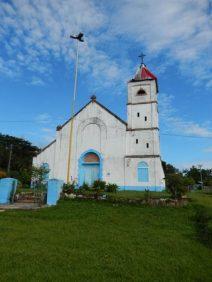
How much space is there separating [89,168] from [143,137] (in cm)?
659

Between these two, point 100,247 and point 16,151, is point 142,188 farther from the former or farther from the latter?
point 16,151

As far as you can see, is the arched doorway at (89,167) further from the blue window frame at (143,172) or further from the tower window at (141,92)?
the tower window at (141,92)

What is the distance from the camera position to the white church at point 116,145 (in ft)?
92.2

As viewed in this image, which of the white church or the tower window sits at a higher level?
the tower window

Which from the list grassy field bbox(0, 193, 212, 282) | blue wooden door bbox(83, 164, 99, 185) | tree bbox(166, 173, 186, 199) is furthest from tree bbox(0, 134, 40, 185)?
grassy field bbox(0, 193, 212, 282)

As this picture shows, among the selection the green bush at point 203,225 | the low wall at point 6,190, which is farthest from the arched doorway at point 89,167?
the green bush at point 203,225

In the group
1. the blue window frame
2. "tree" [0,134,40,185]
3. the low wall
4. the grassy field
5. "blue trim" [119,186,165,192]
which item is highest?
"tree" [0,134,40,185]

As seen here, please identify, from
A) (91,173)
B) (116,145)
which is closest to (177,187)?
(116,145)

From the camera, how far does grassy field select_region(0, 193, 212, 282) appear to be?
6.51 m

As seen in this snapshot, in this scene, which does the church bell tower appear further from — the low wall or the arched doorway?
the low wall

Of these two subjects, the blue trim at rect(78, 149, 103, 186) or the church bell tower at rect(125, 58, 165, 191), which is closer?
the church bell tower at rect(125, 58, 165, 191)

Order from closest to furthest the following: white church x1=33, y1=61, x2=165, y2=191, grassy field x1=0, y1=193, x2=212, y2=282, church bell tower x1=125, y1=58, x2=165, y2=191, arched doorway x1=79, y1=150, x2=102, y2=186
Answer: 1. grassy field x1=0, y1=193, x2=212, y2=282
2. church bell tower x1=125, y1=58, x2=165, y2=191
3. white church x1=33, y1=61, x2=165, y2=191
4. arched doorway x1=79, y1=150, x2=102, y2=186

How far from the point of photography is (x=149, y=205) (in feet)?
53.2

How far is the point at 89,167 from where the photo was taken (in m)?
30.2
